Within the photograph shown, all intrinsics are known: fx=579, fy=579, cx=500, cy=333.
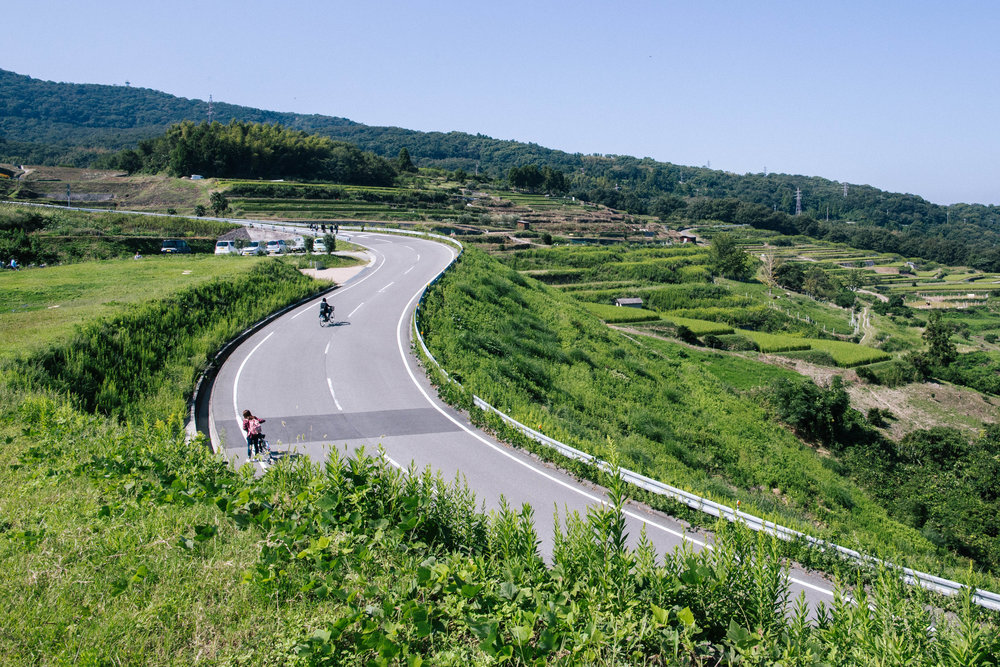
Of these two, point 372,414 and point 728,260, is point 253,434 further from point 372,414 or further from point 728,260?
point 728,260

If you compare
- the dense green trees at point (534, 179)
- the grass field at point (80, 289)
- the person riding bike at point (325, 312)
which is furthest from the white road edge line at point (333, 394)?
the dense green trees at point (534, 179)

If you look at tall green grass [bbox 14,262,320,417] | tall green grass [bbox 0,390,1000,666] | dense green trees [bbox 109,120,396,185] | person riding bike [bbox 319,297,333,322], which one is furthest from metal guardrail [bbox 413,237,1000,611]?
dense green trees [bbox 109,120,396,185]

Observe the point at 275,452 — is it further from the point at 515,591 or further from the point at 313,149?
the point at 313,149

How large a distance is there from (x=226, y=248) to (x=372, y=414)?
32.2 meters

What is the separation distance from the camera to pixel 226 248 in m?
41.5

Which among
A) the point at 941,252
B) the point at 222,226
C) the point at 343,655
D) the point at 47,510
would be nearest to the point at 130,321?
the point at 47,510

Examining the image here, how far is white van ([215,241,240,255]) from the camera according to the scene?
39906mm

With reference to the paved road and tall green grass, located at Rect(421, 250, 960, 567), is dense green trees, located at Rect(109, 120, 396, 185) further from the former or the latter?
the paved road

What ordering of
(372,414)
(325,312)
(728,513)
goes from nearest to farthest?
(728,513), (372,414), (325,312)

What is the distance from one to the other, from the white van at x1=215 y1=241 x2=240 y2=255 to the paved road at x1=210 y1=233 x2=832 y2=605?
17.7 meters

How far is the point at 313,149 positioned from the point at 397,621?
93.8 metres

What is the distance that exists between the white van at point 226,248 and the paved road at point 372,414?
17704mm

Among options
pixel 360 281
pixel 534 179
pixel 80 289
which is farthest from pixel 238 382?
pixel 534 179

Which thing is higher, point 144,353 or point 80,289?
point 80,289
